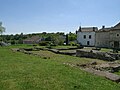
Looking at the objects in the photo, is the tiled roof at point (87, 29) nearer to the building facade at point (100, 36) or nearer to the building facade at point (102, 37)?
the building facade at point (100, 36)

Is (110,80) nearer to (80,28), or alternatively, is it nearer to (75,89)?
(75,89)

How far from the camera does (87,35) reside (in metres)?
65.6

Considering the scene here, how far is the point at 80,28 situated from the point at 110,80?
6060cm

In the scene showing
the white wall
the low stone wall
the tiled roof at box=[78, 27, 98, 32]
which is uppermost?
the tiled roof at box=[78, 27, 98, 32]

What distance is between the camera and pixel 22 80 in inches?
318

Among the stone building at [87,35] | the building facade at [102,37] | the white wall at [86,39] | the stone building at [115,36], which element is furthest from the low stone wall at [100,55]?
the stone building at [87,35]

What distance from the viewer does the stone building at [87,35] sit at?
63834 millimetres

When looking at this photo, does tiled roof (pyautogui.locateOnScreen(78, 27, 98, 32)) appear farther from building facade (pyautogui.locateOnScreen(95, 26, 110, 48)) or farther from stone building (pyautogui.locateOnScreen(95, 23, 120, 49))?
building facade (pyautogui.locateOnScreen(95, 26, 110, 48))

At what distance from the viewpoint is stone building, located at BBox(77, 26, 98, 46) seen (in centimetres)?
6383

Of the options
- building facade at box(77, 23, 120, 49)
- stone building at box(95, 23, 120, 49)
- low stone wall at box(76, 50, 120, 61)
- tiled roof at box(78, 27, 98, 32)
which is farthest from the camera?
tiled roof at box(78, 27, 98, 32)

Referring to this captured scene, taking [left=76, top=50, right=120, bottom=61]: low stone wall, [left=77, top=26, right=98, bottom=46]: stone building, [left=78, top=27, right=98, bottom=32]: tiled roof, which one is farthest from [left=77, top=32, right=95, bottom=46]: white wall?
[left=76, top=50, right=120, bottom=61]: low stone wall

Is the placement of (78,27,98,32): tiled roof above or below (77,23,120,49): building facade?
above

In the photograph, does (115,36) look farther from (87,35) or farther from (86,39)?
(86,39)

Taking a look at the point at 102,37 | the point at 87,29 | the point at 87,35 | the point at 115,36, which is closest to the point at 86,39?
the point at 87,35
